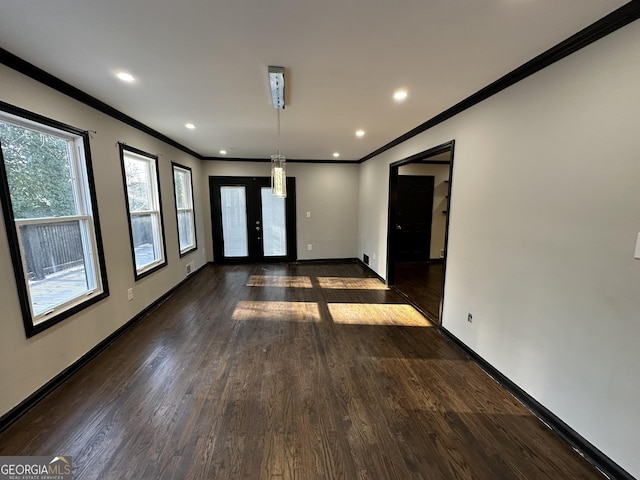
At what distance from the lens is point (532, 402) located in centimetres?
188

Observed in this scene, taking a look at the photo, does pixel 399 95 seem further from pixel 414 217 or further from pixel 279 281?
pixel 414 217

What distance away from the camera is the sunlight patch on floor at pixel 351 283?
456cm

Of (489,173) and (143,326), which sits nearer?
(489,173)

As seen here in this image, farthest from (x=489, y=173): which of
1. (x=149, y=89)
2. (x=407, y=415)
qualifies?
(x=149, y=89)

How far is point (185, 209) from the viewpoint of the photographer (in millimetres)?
4961

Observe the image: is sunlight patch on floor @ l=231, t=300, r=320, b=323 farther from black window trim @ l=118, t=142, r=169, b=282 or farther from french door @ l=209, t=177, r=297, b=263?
french door @ l=209, t=177, r=297, b=263

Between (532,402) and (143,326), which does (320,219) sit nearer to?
(143,326)

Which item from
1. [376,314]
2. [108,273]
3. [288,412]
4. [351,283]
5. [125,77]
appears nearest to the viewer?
[288,412]

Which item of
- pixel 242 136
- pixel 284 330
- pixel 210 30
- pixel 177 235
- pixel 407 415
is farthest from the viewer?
pixel 177 235

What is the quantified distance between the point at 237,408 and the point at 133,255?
2332 millimetres

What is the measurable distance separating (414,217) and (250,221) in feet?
12.4

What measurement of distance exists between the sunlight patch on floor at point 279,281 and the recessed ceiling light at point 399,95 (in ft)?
10.3

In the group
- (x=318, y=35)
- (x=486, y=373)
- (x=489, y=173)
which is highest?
(x=318, y=35)

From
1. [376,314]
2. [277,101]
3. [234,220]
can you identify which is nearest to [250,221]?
[234,220]
